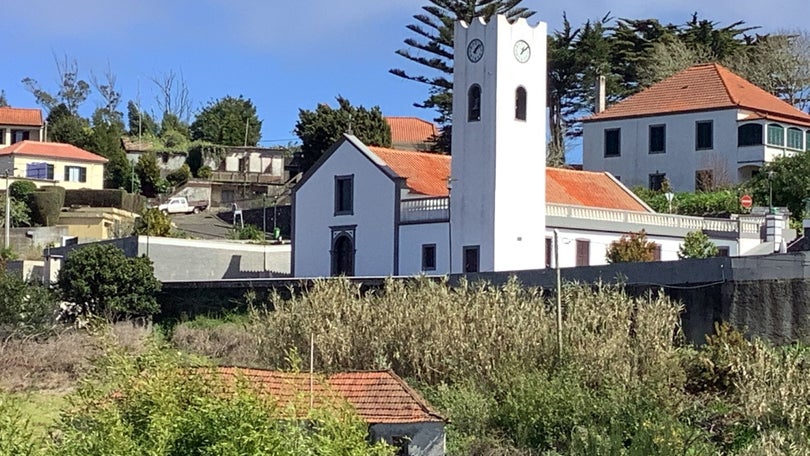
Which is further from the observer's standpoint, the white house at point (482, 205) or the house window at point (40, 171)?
the house window at point (40, 171)

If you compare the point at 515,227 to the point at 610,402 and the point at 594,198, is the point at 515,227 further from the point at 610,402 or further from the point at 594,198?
the point at 610,402

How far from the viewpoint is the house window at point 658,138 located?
54938 mm

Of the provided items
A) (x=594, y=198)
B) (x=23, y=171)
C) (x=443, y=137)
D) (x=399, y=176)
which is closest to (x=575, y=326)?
(x=399, y=176)

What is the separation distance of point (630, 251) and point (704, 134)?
52.1 ft

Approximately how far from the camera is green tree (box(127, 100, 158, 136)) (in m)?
86.6

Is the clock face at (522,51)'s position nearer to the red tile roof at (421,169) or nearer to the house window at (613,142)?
the red tile roof at (421,169)

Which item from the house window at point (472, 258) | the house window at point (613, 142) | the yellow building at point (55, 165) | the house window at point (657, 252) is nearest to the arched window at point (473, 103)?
the house window at point (472, 258)

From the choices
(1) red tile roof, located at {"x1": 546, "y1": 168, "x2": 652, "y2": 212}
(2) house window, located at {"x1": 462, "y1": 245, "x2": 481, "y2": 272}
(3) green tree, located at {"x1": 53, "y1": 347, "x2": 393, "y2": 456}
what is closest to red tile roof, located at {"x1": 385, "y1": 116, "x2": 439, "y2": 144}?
(1) red tile roof, located at {"x1": 546, "y1": 168, "x2": 652, "y2": 212}

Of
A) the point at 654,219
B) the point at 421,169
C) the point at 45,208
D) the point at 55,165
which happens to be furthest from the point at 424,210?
the point at 55,165

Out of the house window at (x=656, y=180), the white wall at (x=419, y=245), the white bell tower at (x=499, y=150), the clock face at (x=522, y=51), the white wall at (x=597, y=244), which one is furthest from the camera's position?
the house window at (x=656, y=180)

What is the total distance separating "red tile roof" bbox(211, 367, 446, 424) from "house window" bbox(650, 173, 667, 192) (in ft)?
105

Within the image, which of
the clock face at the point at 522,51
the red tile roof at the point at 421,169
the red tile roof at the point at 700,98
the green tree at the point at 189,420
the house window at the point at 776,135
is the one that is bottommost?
the green tree at the point at 189,420

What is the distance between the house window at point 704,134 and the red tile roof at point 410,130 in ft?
70.9

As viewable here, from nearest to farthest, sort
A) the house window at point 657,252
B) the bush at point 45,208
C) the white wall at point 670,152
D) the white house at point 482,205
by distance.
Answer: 1. the white house at point 482,205
2. the house window at point 657,252
3. the white wall at point 670,152
4. the bush at point 45,208
